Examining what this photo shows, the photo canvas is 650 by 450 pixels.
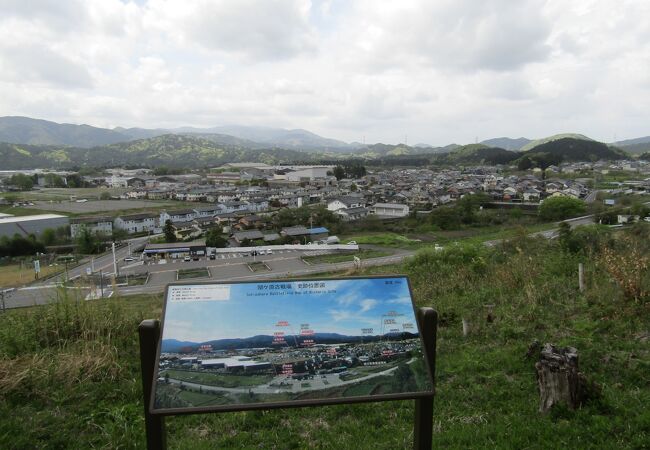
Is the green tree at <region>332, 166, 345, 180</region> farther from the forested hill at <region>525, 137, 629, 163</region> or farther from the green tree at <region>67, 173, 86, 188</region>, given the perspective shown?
the green tree at <region>67, 173, 86, 188</region>

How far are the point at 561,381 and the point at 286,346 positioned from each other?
6.23ft

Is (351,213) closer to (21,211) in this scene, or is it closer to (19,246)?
(19,246)

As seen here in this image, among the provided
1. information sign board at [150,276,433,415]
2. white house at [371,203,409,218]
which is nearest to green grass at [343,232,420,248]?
white house at [371,203,409,218]

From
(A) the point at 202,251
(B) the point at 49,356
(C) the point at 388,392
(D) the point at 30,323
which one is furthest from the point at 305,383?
(A) the point at 202,251

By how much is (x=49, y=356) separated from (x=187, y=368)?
2.49 metres

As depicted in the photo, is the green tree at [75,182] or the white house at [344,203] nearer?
the white house at [344,203]

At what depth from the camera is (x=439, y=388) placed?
3.40 meters

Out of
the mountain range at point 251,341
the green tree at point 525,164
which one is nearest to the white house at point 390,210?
the mountain range at point 251,341

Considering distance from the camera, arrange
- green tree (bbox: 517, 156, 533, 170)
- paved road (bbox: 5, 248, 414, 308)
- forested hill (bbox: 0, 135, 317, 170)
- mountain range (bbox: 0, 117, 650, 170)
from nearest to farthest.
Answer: paved road (bbox: 5, 248, 414, 308)
green tree (bbox: 517, 156, 533, 170)
mountain range (bbox: 0, 117, 650, 170)
forested hill (bbox: 0, 135, 317, 170)

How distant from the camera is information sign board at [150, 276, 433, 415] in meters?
1.94

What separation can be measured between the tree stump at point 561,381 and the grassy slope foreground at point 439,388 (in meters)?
0.07

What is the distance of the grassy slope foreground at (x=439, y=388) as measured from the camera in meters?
2.66

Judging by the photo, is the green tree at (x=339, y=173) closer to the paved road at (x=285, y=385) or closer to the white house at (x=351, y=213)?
the white house at (x=351, y=213)

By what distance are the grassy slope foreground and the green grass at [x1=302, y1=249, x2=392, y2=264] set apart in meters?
16.1
